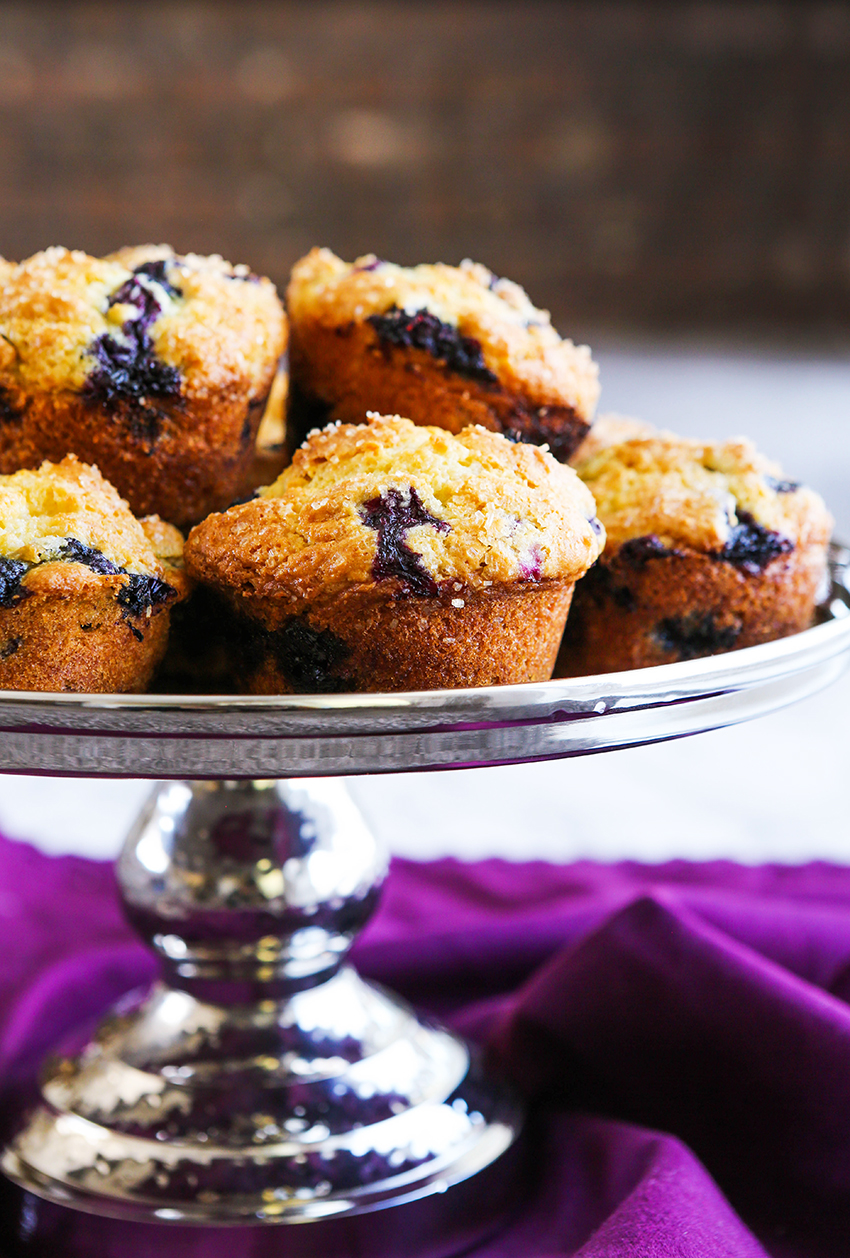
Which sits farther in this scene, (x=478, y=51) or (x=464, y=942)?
(x=478, y=51)

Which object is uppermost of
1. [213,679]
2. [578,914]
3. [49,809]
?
[213,679]

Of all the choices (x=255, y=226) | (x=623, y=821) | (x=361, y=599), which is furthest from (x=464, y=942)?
(x=255, y=226)

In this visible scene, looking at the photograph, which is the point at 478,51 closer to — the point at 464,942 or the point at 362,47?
the point at 362,47

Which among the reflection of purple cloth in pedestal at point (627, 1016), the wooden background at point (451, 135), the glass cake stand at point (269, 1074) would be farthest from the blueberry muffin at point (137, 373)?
the wooden background at point (451, 135)

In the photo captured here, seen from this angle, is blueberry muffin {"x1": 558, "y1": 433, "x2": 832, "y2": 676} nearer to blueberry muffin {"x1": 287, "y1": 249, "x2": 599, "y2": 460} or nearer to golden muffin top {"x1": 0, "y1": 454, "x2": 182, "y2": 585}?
blueberry muffin {"x1": 287, "y1": 249, "x2": 599, "y2": 460}

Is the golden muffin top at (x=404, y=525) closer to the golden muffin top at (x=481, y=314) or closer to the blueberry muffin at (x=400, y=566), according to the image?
the blueberry muffin at (x=400, y=566)
